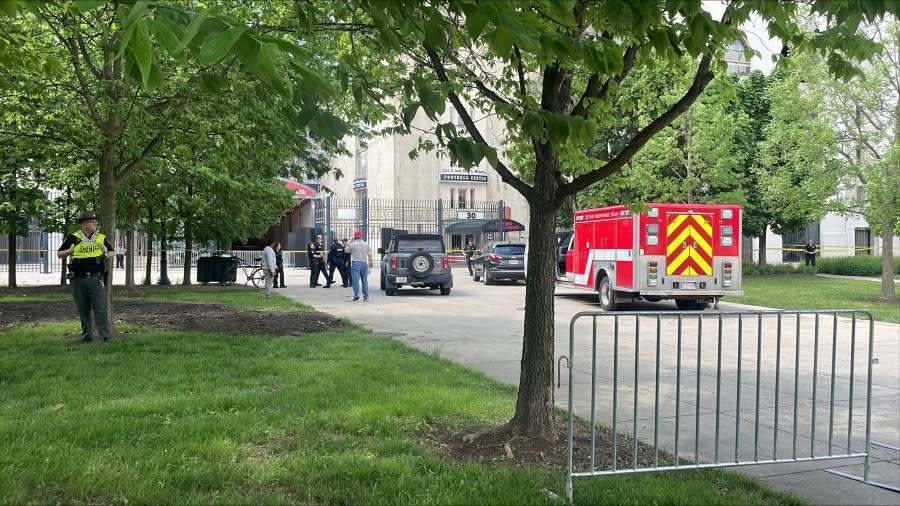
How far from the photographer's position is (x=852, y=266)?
35.8 m

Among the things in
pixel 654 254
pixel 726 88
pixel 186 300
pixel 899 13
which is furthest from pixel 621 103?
pixel 186 300

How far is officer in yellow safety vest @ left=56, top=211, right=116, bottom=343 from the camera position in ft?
31.5

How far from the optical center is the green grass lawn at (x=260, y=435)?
4129mm

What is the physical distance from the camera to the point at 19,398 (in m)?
6.37

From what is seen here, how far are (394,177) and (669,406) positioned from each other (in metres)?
45.7

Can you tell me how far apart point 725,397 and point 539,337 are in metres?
3.05

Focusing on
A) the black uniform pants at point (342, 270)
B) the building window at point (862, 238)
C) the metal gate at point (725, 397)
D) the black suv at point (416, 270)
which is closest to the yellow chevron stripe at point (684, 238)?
the metal gate at point (725, 397)

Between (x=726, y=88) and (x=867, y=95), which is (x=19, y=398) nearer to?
(x=726, y=88)

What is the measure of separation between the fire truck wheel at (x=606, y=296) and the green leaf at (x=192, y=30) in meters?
15.1

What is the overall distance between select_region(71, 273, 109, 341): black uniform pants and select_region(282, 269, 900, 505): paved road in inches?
171

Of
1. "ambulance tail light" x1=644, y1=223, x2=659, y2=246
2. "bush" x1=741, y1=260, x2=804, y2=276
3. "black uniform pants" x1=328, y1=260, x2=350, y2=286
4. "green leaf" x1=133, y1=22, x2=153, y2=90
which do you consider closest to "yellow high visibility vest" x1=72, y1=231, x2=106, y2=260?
"green leaf" x1=133, y1=22, x2=153, y2=90

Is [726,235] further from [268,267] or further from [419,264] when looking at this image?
[268,267]

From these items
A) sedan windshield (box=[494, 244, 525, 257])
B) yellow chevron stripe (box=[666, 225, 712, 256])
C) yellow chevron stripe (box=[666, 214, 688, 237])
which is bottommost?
sedan windshield (box=[494, 244, 525, 257])

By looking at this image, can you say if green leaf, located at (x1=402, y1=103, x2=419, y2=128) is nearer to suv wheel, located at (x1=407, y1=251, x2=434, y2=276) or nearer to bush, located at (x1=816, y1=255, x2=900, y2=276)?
suv wheel, located at (x1=407, y1=251, x2=434, y2=276)
